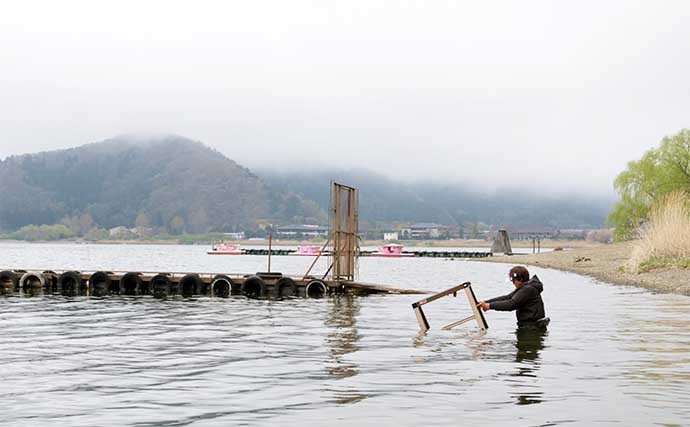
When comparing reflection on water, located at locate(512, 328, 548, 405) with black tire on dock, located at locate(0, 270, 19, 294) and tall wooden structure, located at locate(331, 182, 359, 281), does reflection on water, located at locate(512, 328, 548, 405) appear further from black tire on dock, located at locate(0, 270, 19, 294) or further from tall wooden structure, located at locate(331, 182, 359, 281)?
black tire on dock, located at locate(0, 270, 19, 294)

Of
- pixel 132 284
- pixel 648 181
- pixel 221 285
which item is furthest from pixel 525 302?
pixel 648 181

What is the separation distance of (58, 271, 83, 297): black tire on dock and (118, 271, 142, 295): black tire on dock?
8.51ft

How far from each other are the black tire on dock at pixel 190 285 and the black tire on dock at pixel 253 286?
8.60 feet

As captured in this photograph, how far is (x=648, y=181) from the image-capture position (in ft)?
328

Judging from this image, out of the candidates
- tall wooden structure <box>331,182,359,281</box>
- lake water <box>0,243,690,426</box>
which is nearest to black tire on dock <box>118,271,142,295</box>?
tall wooden structure <box>331,182,359,281</box>

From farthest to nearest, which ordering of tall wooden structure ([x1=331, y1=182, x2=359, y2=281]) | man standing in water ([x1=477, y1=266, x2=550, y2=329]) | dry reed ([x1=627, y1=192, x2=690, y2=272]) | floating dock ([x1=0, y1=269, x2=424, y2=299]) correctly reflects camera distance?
dry reed ([x1=627, y1=192, x2=690, y2=272]), floating dock ([x1=0, y1=269, x2=424, y2=299]), tall wooden structure ([x1=331, y1=182, x2=359, y2=281]), man standing in water ([x1=477, y1=266, x2=550, y2=329])

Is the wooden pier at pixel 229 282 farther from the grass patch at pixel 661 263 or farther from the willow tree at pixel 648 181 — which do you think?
the willow tree at pixel 648 181

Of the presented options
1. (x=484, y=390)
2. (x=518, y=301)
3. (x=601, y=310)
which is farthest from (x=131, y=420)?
(x=601, y=310)

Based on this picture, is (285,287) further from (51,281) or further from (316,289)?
(51,281)

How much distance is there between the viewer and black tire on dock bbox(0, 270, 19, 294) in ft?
157

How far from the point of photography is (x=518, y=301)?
69.6ft

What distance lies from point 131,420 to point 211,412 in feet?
4.05

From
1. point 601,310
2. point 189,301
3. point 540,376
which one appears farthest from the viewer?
point 189,301

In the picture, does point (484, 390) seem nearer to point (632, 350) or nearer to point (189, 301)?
point (632, 350)
